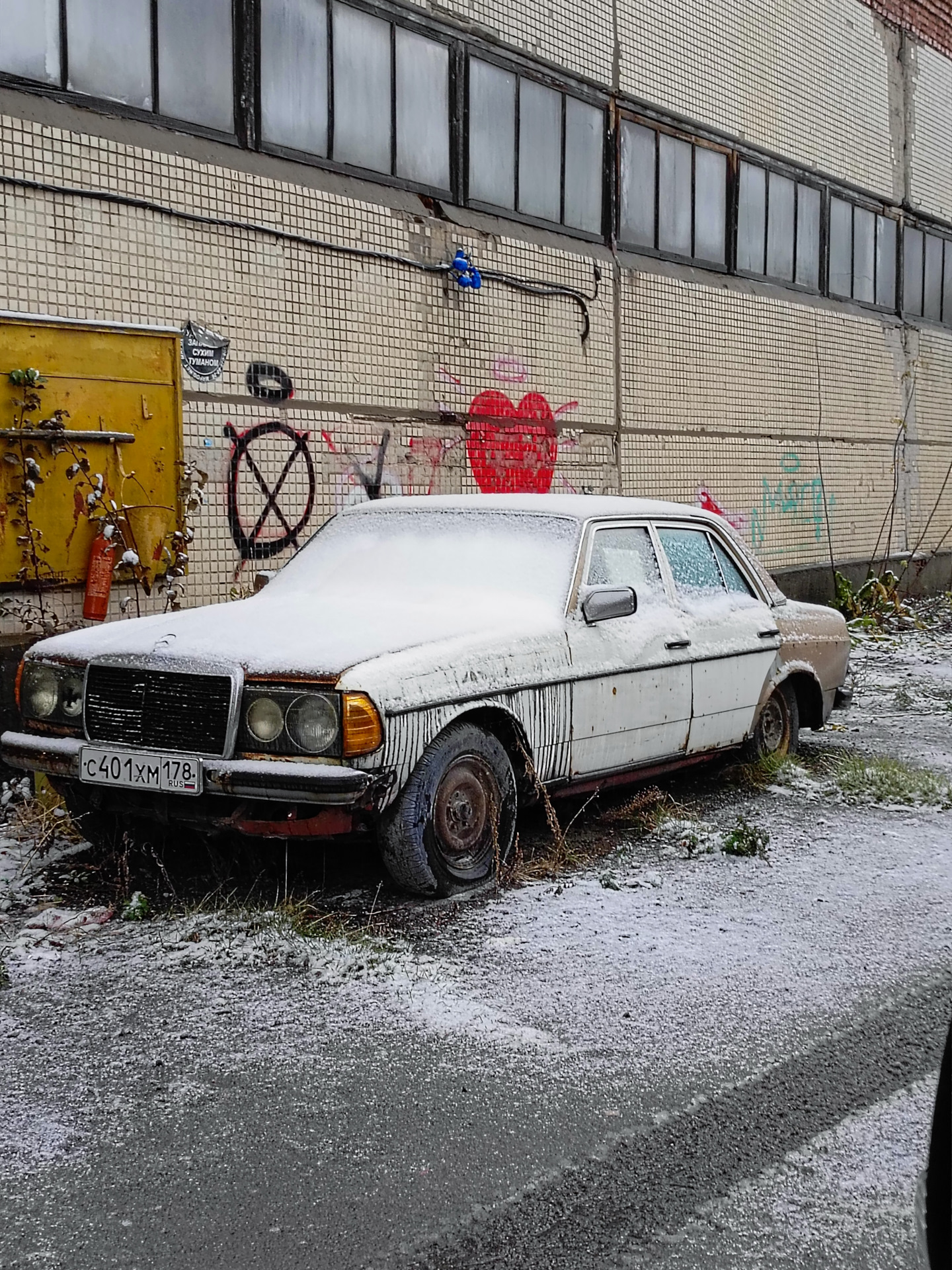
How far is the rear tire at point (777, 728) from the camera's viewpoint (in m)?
6.69

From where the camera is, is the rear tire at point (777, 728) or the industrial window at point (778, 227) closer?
the rear tire at point (777, 728)

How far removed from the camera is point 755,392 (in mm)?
13477

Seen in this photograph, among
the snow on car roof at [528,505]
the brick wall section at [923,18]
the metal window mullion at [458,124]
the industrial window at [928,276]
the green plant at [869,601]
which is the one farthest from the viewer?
the industrial window at [928,276]

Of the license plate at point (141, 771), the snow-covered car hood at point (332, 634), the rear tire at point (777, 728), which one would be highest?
the snow-covered car hood at point (332, 634)

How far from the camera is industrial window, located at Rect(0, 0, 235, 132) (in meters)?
6.96

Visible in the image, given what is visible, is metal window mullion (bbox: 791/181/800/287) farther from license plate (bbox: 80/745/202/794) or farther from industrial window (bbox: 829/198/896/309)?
license plate (bbox: 80/745/202/794)

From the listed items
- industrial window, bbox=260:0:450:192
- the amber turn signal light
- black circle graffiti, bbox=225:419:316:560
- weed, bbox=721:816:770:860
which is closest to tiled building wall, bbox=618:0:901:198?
industrial window, bbox=260:0:450:192

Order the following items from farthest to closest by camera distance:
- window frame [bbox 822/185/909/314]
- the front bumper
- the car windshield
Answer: window frame [bbox 822/185/909/314] < the car windshield < the front bumper

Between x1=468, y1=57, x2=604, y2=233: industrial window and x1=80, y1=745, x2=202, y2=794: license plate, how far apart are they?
6702 millimetres

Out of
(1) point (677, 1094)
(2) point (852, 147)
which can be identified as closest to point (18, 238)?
(1) point (677, 1094)

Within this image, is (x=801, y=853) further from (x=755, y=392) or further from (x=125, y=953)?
(x=755, y=392)

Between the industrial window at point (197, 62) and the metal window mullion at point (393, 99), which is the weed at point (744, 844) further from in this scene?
the metal window mullion at point (393, 99)

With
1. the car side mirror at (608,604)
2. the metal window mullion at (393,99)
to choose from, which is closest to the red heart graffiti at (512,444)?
the metal window mullion at (393,99)

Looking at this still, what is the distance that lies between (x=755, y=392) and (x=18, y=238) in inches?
334
